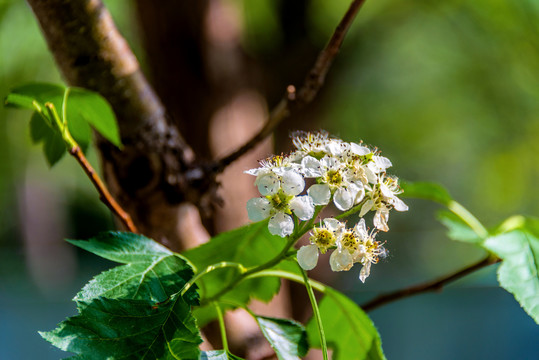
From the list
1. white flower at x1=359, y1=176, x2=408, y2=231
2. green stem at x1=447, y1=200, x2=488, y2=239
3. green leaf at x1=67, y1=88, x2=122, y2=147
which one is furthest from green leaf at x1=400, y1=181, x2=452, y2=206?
green leaf at x1=67, y1=88, x2=122, y2=147

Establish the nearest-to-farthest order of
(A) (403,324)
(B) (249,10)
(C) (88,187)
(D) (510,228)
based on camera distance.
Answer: (D) (510,228), (B) (249,10), (A) (403,324), (C) (88,187)

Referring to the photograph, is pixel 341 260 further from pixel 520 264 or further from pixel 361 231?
pixel 520 264

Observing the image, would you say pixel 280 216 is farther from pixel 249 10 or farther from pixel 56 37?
pixel 249 10

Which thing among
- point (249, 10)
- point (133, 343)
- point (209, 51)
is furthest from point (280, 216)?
point (249, 10)

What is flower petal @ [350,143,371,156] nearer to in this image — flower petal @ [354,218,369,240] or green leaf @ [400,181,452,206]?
flower petal @ [354,218,369,240]

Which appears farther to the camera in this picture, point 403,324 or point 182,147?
A: point 403,324

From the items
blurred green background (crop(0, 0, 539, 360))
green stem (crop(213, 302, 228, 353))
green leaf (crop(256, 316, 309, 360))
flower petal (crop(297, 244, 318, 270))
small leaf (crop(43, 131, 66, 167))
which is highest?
small leaf (crop(43, 131, 66, 167))
